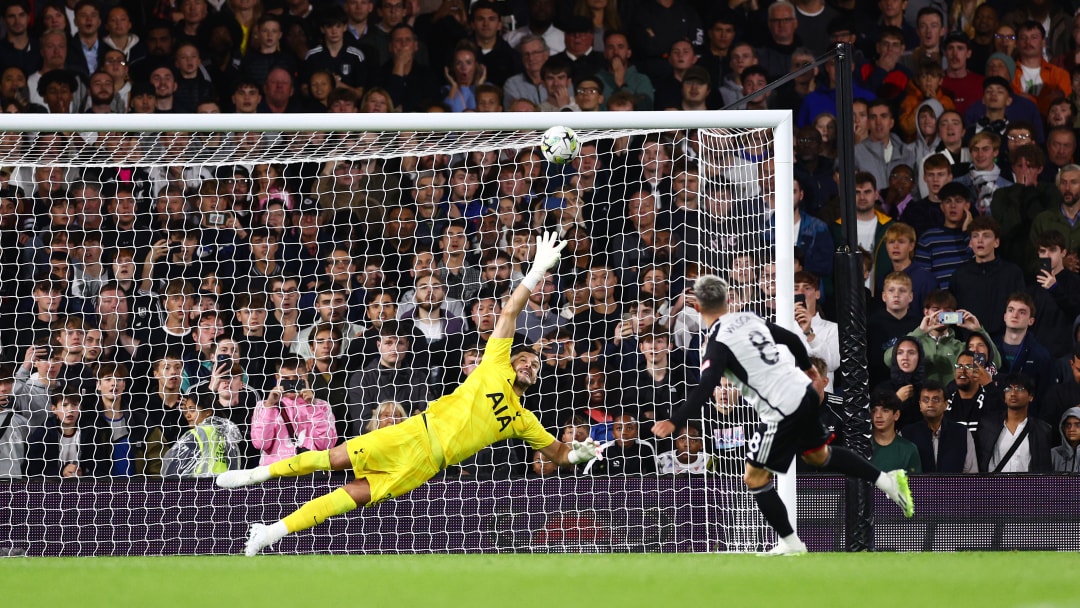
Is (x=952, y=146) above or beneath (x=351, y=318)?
above

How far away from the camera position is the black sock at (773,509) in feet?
21.8

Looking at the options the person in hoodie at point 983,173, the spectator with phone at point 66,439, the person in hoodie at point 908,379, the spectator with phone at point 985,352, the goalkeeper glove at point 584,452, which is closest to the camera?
the goalkeeper glove at point 584,452

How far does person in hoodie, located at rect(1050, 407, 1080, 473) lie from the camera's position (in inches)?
341

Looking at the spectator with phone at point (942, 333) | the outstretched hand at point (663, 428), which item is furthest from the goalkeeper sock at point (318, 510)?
the spectator with phone at point (942, 333)

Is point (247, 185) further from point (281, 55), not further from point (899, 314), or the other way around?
point (899, 314)

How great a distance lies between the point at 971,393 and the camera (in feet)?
28.7

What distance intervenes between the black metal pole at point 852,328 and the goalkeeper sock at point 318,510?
303cm

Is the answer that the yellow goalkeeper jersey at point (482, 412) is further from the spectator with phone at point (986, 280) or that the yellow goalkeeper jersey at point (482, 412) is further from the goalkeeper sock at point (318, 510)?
the spectator with phone at point (986, 280)

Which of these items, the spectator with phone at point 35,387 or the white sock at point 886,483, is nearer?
the white sock at point 886,483

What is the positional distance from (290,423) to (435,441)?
1.55 m

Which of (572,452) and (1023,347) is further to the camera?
(1023,347)

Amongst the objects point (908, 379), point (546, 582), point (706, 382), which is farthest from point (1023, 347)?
point (546, 582)

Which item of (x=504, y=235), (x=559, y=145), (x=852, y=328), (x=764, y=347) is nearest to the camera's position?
(x=764, y=347)

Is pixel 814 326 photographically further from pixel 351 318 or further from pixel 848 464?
pixel 351 318
